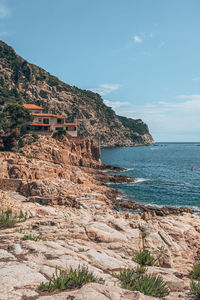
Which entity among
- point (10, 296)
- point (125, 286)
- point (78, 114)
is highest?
point (78, 114)

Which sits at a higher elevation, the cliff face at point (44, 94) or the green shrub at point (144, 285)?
the cliff face at point (44, 94)

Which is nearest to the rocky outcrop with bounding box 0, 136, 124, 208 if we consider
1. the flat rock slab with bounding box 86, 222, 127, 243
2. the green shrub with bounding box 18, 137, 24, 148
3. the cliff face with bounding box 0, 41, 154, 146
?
the green shrub with bounding box 18, 137, 24, 148

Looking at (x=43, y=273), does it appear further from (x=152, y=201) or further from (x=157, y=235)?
(x=152, y=201)

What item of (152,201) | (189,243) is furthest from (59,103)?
(189,243)

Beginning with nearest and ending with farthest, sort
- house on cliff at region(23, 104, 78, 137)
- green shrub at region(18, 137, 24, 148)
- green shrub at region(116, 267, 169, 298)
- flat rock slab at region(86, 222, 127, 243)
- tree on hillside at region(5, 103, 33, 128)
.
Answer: green shrub at region(116, 267, 169, 298) < flat rock slab at region(86, 222, 127, 243) < green shrub at region(18, 137, 24, 148) < tree on hillside at region(5, 103, 33, 128) < house on cliff at region(23, 104, 78, 137)

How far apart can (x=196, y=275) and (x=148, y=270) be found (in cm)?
286

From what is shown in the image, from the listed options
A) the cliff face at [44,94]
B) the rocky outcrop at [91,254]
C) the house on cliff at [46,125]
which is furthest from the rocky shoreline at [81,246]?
the cliff face at [44,94]

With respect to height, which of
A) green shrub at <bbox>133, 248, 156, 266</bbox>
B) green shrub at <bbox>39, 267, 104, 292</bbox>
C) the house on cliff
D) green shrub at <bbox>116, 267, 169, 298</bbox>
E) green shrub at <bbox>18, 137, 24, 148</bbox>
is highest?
the house on cliff

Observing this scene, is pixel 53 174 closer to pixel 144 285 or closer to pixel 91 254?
pixel 91 254

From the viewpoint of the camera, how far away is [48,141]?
65.1 metres

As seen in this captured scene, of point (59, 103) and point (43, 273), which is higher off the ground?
point (59, 103)

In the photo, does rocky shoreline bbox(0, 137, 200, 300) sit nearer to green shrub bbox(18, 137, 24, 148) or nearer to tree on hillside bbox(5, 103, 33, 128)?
green shrub bbox(18, 137, 24, 148)

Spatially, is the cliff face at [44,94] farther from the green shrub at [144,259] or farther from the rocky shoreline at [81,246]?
the green shrub at [144,259]

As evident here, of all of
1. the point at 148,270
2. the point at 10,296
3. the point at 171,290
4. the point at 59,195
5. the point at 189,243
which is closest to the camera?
the point at 10,296
